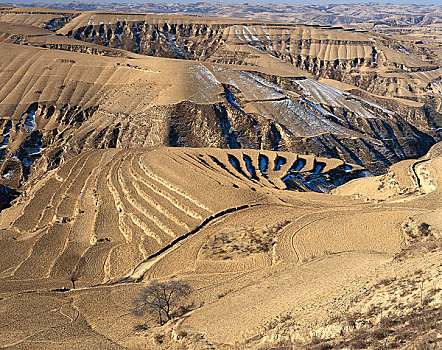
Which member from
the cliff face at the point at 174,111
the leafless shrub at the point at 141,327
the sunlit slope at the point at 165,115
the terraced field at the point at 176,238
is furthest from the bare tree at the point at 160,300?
the sunlit slope at the point at 165,115

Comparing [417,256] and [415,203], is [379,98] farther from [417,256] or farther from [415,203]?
[417,256]

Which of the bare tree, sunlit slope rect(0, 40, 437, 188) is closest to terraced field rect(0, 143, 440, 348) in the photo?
the bare tree

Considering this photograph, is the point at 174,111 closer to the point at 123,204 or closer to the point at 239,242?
the point at 123,204

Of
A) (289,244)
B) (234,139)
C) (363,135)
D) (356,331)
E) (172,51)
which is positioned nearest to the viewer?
(356,331)

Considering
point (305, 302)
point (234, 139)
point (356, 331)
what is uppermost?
point (356, 331)

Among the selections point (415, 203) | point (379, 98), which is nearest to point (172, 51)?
point (379, 98)

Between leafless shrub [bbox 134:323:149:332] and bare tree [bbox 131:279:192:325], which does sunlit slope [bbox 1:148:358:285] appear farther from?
leafless shrub [bbox 134:323:149:332]

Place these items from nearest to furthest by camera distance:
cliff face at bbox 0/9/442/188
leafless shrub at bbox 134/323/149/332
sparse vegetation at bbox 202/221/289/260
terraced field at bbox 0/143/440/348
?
leafless shrub at bbox 134/323/149/332 → terraced field at bbox 0/143/440/348 → sparse vegetation at bbox 202/221/289/260 → cliff face at bbox 0/9/442/188

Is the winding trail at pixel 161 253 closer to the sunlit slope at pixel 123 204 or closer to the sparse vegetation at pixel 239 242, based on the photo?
the sunlit slope at pixel 123 204
